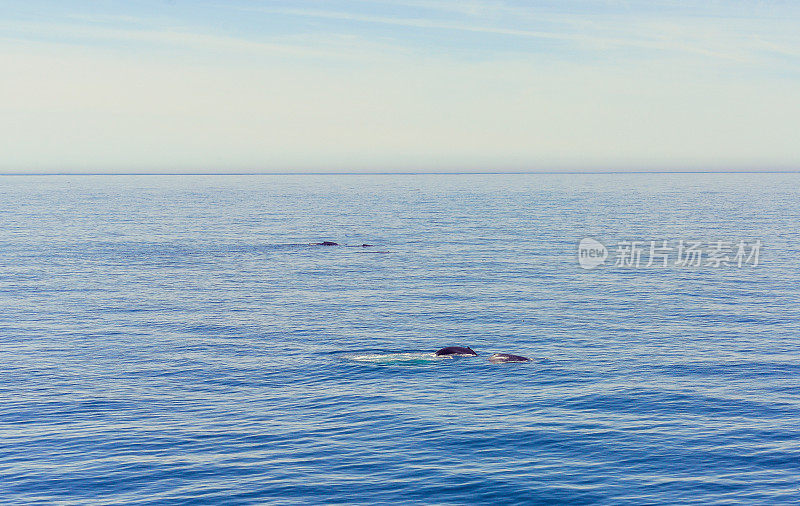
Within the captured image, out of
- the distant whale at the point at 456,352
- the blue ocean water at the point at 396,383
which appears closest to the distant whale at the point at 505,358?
the blue ocean water at the point at 396,383

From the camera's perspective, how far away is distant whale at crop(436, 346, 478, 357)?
4903cm

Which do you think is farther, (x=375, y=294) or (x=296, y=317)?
(x=375, y=294)

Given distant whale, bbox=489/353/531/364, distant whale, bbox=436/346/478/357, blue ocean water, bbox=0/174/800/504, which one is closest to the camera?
blue ocean water, bbox=0/174/800/504

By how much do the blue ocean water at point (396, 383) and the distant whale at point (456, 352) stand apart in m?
1.24

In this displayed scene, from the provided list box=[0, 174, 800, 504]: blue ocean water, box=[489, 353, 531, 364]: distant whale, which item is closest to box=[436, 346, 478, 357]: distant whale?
box=[0, 174, 800, 504]: blue ocean water

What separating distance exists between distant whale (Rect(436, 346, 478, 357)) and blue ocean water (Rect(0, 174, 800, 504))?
1.24 meters

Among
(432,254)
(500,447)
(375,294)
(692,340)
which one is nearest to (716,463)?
(500,447)

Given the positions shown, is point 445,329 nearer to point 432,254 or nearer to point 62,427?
point 62,427

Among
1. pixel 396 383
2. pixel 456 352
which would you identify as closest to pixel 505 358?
pixel 456 352

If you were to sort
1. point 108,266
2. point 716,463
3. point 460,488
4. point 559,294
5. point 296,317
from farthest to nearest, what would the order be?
point 108,266, point 559,294, point 296,317, point 716,463, point 460,488

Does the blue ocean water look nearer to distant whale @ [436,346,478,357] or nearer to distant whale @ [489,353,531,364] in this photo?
distant whale @ [489,353,531,364]

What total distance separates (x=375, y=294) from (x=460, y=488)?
1712 inches

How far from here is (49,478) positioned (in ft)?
101

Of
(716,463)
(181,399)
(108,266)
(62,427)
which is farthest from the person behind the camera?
(108,266)
